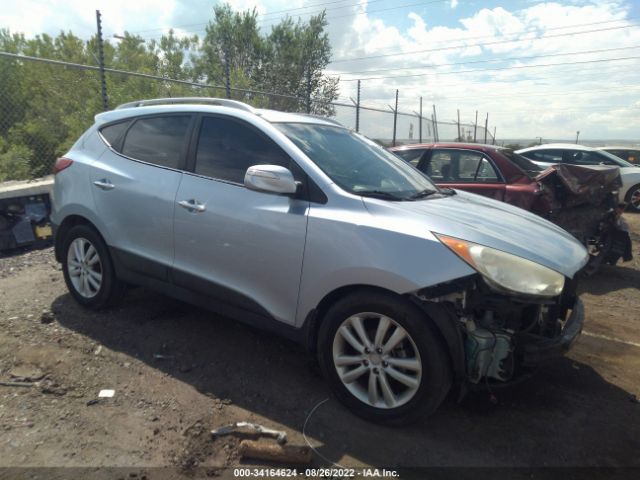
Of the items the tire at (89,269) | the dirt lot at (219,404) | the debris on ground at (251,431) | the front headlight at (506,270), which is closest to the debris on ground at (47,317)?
the dirt lot at (219,404)

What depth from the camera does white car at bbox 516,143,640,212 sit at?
38.5 feet

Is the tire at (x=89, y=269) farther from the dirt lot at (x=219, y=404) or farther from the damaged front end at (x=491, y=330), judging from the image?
the damaged front end at (x=491, y=330)

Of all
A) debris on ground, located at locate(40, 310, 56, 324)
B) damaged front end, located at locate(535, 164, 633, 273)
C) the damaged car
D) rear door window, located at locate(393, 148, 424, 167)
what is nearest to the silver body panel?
debris on ground, located at locate(40, 310, 56, 324)

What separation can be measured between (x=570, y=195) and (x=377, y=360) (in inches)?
172

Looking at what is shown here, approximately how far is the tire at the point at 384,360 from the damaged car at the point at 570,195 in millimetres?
3632

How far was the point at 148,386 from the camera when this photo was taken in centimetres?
318

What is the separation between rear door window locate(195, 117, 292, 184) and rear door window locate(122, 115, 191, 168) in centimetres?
21

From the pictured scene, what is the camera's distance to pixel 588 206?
19.7ft

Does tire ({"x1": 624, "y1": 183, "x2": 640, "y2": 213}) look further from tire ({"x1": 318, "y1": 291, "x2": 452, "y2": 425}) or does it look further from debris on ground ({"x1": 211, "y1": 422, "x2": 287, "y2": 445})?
debris on ground ({"x1": 211, "y1": 422, "x2": 287, "y2": 445})

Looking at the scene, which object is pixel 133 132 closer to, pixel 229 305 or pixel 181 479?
pixel 229 305

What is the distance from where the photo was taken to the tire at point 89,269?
A: 4.10 m

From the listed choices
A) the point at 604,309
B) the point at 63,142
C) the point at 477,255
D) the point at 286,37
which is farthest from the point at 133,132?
the point at 286,37

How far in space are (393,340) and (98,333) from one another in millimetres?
2558

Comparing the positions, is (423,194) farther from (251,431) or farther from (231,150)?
(251,431)
